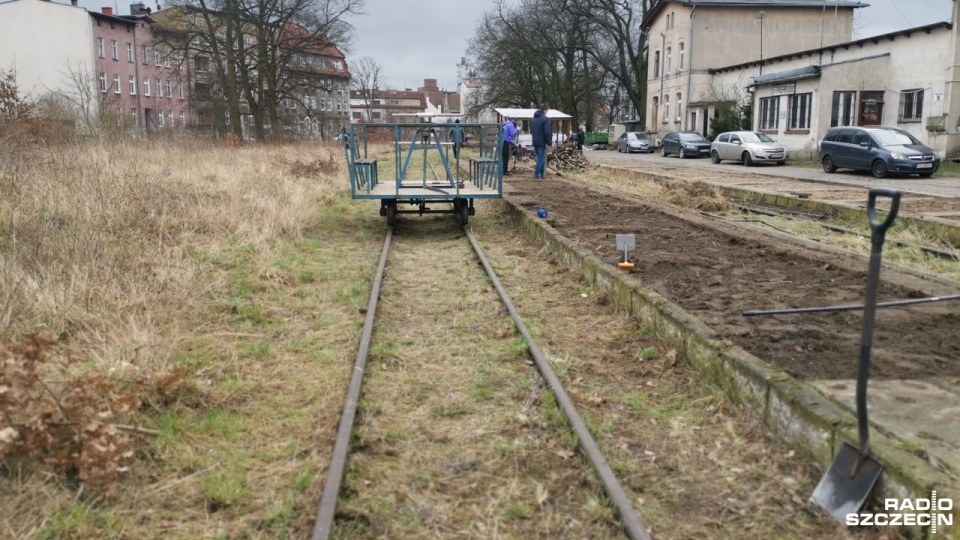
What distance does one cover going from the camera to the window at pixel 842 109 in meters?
34.5

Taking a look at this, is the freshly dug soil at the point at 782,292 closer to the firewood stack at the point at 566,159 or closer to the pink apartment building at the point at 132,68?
the firewood stack at the point at 566,159

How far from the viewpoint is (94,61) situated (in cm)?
6000

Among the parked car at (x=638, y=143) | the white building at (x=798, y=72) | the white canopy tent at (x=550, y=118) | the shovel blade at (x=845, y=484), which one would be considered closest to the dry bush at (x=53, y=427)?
the shovel blade at (x=845, y=484)

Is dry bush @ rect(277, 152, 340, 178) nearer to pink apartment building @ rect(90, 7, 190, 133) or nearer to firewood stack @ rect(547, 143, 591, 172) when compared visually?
firewood stack @ rect(547, 143, 591, 172)

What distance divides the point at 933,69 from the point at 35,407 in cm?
3361

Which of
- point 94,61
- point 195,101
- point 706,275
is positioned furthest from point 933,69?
point 94,61

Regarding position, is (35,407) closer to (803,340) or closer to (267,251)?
(803,340)

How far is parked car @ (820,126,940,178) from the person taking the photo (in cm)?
2319

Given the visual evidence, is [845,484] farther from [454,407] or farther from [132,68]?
[132,68]

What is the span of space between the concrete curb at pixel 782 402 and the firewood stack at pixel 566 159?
858 inches

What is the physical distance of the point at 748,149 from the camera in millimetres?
33031

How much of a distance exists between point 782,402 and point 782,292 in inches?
123

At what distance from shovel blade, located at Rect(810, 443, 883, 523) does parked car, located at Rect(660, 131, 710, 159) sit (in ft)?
130

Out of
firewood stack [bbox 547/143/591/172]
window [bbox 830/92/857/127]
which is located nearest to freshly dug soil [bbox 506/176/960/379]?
firewood stack [bbox 547/143/591/172]
